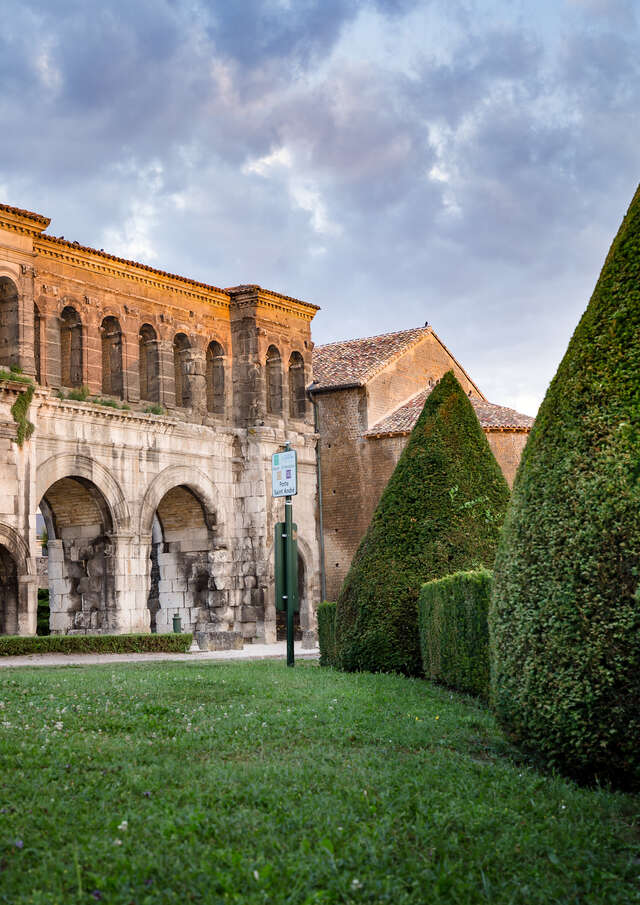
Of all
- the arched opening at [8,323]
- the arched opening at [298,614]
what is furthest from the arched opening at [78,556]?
the arched opening at [298,614]

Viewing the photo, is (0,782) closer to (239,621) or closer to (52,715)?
(52,715)

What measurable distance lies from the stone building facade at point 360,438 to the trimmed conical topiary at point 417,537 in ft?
62.8

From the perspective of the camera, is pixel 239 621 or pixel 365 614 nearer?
pixel 365 614

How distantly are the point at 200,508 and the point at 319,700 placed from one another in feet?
70.2

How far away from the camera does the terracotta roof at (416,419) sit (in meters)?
32.7

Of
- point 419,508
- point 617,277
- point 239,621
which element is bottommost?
point 239,621

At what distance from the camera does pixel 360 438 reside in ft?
109

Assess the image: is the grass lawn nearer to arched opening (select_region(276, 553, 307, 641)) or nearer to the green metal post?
the green metal post

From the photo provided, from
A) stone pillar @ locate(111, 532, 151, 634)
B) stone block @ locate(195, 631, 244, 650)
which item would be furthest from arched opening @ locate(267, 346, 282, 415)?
stone block @ locate(195, 631, 244, 650)

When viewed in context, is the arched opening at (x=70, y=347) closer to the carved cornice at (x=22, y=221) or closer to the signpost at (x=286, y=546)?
the carved cornice at (x=22, y=221)

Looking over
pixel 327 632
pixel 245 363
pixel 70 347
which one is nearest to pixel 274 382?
pixel 245 363

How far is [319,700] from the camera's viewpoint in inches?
343

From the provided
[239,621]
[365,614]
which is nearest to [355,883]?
[365,614]

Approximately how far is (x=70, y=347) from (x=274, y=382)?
7.43 metres
